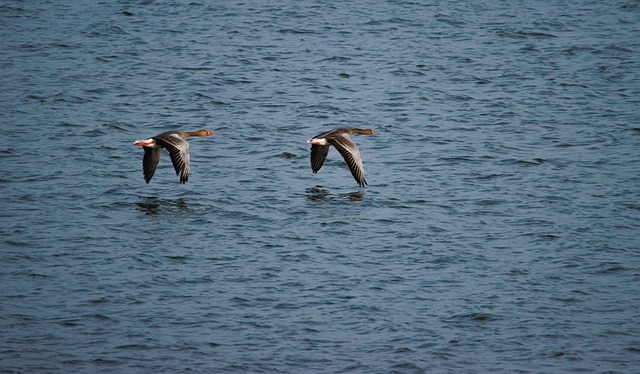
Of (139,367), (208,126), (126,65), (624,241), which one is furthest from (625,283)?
(126,65)

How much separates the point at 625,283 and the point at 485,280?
76.8 inches

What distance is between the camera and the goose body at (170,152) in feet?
55.9

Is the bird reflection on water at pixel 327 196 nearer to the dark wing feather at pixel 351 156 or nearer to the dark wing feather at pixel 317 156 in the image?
the dark wing feather at pixel 351 156

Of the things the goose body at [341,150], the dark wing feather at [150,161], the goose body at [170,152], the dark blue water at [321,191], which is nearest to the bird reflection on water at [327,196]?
the dark blue water at [321,191]

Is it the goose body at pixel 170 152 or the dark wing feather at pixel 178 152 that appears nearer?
the dark wing feather at pixel 178 152

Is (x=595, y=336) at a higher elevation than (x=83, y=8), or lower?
lower

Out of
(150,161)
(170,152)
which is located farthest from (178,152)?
(150,161)

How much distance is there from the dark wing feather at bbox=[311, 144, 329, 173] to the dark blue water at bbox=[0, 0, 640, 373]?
9.4 inches

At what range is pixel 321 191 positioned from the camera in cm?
1794

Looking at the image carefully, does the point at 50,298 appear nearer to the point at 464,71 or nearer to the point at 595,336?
the point at 595,336

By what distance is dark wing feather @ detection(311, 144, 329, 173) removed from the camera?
18.8 meters

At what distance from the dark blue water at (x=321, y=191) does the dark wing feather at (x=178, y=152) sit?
0.56 m

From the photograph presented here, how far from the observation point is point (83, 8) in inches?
1206

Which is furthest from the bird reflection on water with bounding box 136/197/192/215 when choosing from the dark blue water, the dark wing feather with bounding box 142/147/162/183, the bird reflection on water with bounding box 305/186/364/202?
the bird reflection on water with bounding box 305/186/364/202
